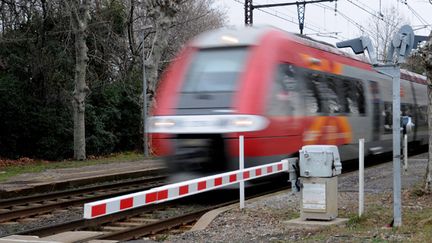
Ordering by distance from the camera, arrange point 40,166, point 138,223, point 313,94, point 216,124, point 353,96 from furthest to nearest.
Answer: point 40,166
point 353,96
point 313,94
point 216,124
point 138,223

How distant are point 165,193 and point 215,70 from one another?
635 centimetres

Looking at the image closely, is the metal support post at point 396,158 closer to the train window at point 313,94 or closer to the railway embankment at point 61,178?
the train window at point 313,94

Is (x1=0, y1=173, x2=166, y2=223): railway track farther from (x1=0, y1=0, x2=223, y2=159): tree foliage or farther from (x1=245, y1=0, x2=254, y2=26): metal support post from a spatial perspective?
(x1=245, y1=0, x2=254, y2=26): metal support post

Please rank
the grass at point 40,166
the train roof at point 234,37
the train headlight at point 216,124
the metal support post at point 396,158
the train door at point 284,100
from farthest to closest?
the grass at point 40,166 → the train roof at point 234,37 → the train door at point 284,100 → the train headlight at point 216,124 → the metal support post at point 396,158

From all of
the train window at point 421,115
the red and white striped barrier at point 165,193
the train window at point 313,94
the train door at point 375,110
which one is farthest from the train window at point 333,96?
the train window at point 421,115

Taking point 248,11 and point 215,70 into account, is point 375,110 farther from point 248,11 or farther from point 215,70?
point 248,11

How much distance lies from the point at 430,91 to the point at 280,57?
3.57m

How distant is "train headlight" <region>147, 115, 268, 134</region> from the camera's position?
475 inches

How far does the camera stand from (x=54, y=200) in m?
13.9

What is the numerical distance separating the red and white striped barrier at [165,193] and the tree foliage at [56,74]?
1733 centimetres

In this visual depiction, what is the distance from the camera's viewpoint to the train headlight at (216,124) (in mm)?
12070

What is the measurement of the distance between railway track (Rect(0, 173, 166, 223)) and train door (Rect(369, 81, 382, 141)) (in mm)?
7152

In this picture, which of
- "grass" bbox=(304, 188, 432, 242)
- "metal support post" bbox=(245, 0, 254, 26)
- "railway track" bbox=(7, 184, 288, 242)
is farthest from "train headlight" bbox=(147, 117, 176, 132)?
"metal support post" bbox=(245, 0, 254, 26)

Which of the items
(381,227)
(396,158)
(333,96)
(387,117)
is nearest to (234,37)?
(333,96)
